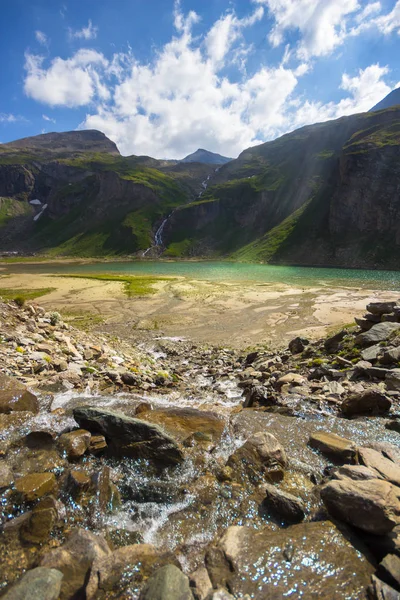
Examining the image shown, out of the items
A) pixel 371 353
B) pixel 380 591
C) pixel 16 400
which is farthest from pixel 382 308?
pixel 16 400

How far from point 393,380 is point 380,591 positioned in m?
9.57

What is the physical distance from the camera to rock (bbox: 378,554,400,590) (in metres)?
4.68

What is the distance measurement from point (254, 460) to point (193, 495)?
1.83 m

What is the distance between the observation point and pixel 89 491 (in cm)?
693

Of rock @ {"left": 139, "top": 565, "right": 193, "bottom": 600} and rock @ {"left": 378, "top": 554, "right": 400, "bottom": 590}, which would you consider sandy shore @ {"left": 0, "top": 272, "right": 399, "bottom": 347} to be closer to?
rock @ {"left": 378, "top": 554, "right": 400, "bottom": 590}

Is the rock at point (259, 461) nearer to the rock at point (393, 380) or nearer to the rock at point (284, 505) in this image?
the rock at point (284, 505)

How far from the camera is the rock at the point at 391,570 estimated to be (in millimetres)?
4684

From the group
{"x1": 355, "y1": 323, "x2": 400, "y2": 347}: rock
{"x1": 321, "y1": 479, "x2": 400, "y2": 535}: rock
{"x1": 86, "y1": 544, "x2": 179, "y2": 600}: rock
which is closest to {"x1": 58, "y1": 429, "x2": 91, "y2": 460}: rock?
{"x1": 86, "y1": 544, "x2": 179, "y2": 600}: rock

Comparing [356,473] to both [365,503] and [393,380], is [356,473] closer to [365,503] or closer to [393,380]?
[365,503]

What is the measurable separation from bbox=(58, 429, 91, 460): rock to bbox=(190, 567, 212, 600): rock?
446 cm

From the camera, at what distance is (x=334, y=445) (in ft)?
27.7

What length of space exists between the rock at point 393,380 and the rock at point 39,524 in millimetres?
12492

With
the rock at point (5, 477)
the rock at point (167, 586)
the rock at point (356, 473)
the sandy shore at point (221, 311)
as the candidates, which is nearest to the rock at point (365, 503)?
the rock at point (356, 473)

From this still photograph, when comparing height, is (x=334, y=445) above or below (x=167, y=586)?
below
